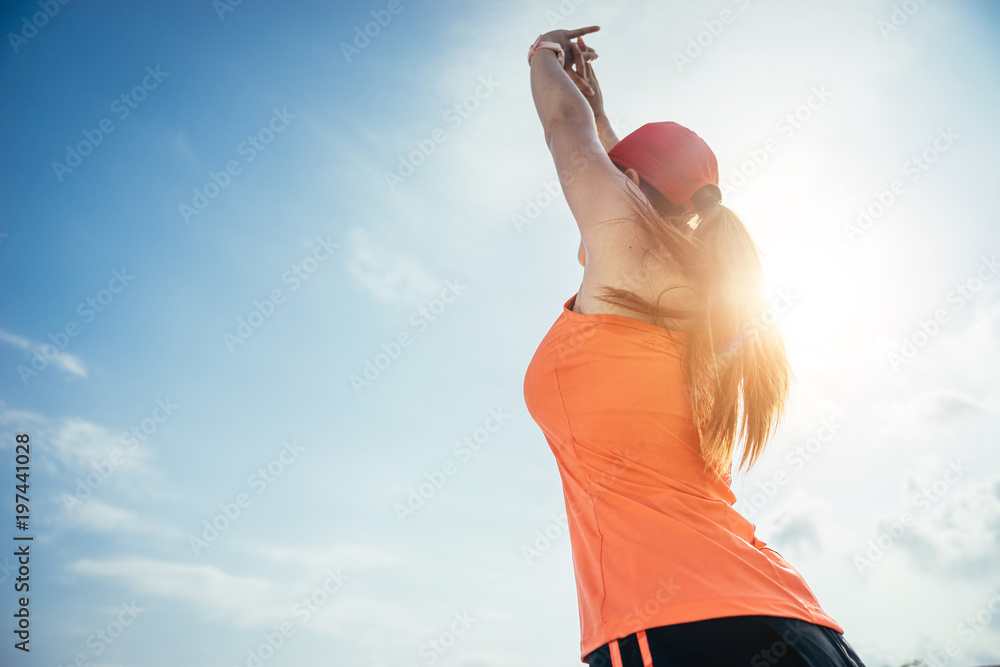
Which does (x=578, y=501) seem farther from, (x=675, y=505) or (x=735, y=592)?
(x=735, y=592)

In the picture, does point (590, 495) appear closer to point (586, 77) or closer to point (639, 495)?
point (639, 495)

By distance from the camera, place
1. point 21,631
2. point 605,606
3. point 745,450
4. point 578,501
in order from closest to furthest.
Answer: point 605,606 < point 578,501 < point 745,450 < point 21,631

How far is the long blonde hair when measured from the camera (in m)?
1.92

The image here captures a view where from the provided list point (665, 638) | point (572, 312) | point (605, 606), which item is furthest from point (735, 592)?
point (572, 312)

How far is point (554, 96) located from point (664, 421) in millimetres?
1380

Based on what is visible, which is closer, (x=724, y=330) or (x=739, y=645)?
(x=739, y=645)

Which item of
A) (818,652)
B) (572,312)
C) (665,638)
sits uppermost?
(572,312)

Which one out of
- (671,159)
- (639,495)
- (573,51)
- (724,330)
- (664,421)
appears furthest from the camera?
(573,51)

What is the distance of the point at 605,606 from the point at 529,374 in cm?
75

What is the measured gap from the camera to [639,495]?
170cm

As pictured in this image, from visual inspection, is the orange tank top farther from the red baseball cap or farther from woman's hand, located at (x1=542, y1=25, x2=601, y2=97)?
woman's hand, located at (x1=542, y1=25, x2=601, y2=97)

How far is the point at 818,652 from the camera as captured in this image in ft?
4.73

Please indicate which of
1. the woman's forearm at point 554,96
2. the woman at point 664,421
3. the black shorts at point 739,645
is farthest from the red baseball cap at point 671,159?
the black shorts at point 739,645

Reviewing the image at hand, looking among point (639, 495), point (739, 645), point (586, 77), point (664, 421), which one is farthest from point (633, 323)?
point (586, 77)
